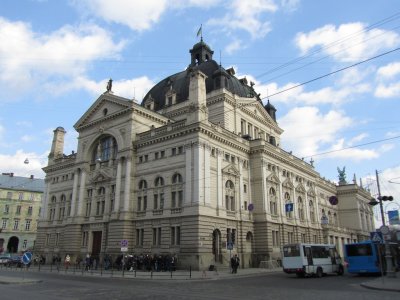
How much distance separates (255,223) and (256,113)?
72.3ft

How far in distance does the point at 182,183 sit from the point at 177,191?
125 centimetres

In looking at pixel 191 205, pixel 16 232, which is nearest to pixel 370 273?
pixel 191 205

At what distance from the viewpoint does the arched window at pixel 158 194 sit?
143ft

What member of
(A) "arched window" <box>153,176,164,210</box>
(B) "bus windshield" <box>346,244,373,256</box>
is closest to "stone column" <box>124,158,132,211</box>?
(A) "arched window" <box>153,176,164,210</box>

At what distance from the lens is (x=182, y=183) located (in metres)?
41.5

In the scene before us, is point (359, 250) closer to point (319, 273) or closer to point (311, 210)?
point (319, 273)

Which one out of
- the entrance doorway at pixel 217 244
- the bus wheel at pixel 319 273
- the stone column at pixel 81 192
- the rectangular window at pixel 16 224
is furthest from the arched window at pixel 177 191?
the rectangular window at pixel 16 224

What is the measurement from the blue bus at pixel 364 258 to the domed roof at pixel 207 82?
3239 cm

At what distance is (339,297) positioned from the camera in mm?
16906

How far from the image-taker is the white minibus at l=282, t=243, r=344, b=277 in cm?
3120

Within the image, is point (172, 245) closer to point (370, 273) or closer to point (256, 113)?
point (370, 273)

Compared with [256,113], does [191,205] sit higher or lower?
lower

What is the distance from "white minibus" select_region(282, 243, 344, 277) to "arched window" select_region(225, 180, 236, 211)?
1280cm

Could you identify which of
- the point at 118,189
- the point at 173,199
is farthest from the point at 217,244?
the point at 118,189
